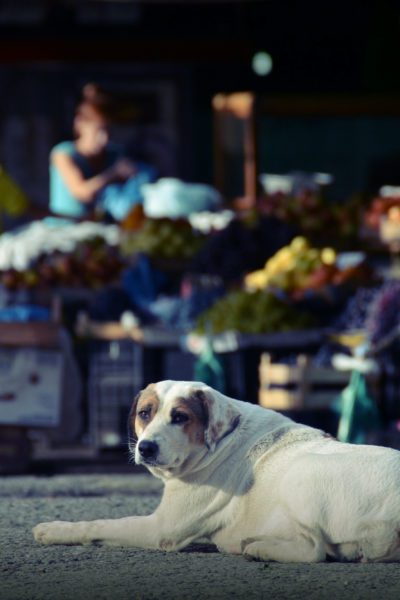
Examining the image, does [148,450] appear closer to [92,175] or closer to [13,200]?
[13,200]

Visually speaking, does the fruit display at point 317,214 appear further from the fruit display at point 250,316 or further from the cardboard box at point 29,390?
the cardboard box at point 29,390

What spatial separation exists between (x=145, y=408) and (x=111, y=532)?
0.58 m

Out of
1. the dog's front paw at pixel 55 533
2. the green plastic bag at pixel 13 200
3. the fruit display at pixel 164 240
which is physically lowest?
the dog's front paw at pixel 55 533

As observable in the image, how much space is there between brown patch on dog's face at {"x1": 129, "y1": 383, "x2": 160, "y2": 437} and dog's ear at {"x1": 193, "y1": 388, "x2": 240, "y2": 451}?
0.16 m

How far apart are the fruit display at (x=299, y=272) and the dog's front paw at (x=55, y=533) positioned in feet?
14.4

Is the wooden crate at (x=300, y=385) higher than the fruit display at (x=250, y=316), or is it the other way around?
the fruit display at (x=250, y=316)

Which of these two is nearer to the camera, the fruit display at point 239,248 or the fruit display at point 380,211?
the fruit display at point 239,248

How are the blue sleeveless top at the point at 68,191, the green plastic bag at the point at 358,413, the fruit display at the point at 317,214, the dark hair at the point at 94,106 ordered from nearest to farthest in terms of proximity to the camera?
the green plastic bag at the point at 358,413 → the fruit display at the point at 317,214 → the dark hair at the point at 94,106 → the blue sleeveless top at the point at 68,191

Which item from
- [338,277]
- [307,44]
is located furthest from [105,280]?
[307,44]

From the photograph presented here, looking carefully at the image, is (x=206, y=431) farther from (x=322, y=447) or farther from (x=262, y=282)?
(x=262, y=282)

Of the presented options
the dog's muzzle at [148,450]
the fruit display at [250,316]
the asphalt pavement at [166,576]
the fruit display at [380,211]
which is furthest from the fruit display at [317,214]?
the dog's muzzle at [148,450]

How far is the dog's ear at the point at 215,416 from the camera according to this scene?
643cm

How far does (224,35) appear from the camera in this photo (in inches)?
698

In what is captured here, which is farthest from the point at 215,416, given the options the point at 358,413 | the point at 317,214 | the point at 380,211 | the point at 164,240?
the point at 380,211
